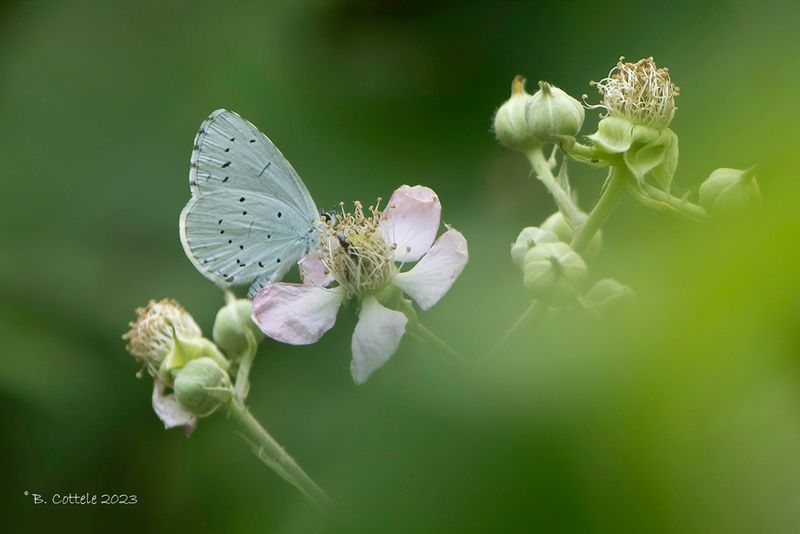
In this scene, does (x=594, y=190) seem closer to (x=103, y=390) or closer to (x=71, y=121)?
(x=103, y=390)

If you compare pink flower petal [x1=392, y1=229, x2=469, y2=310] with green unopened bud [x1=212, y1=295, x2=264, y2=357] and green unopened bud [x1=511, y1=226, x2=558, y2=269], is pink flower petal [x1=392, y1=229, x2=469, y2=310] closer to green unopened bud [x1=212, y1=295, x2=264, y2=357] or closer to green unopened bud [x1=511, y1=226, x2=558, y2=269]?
green unopened bud [x1=511, y1=226, x2=558, y2=269]

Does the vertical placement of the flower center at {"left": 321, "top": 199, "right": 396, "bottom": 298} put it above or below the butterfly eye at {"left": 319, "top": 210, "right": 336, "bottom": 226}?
below

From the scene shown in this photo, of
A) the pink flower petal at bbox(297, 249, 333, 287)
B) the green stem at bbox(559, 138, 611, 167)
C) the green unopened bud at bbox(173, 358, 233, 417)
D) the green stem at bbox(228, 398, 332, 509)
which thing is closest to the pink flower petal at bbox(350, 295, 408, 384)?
the pink flower petal at bbox(297, 249, 333, 287)

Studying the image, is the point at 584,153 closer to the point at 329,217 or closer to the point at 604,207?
the point at 604,207

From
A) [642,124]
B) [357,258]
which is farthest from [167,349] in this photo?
[642,124]

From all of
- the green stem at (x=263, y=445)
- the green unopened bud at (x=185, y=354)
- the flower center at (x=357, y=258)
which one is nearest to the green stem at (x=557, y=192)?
the flower center at (x=357, y=258)

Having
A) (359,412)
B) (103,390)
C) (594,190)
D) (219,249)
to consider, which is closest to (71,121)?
(103,390)

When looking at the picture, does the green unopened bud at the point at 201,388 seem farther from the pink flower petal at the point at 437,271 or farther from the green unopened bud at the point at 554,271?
the green unopened bud at the point at 554,271
